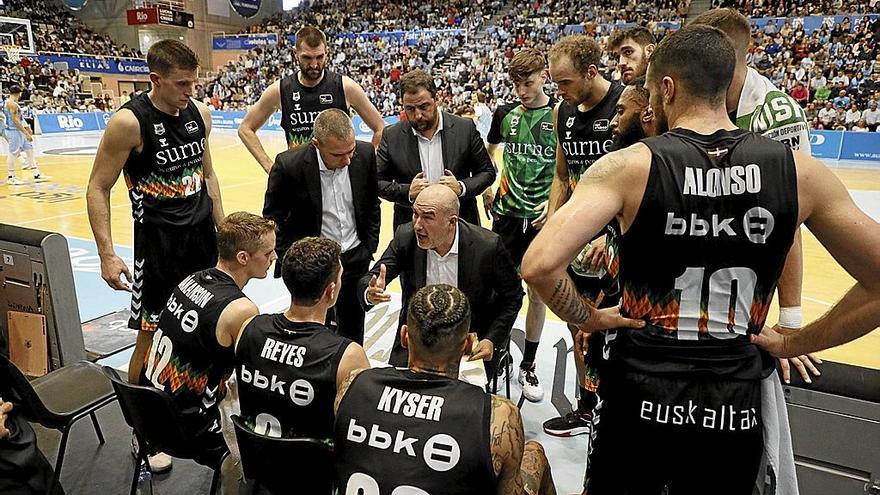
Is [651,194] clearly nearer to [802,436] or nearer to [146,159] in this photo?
[802,436]

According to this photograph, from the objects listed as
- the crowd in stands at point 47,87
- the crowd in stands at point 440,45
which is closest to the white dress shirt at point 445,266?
the crowd in stands at point 440,45

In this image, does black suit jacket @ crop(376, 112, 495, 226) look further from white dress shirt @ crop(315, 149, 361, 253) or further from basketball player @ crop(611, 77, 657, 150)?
basketball player @ crop(611, 77, 657, 150)

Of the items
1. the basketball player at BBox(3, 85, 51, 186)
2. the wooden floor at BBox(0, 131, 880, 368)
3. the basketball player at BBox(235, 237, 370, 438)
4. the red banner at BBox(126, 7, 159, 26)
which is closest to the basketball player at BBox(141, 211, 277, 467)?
the basketball player at BBox(235, 237, 370, 438)

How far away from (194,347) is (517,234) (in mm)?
2287

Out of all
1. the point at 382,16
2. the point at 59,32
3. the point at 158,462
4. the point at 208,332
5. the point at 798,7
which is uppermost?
the point at 382,16

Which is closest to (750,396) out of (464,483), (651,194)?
(651,194)

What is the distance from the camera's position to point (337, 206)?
12.0 feet

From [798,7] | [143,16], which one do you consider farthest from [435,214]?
[143,16]

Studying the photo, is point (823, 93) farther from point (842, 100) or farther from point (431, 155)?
point (431, 155)

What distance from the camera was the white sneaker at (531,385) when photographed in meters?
3.90

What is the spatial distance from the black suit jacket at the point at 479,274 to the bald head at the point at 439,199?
0.76 ft

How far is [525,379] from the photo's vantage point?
4008 mm

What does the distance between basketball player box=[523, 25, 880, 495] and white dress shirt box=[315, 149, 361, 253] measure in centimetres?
211

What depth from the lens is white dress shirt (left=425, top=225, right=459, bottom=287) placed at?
126 inches
